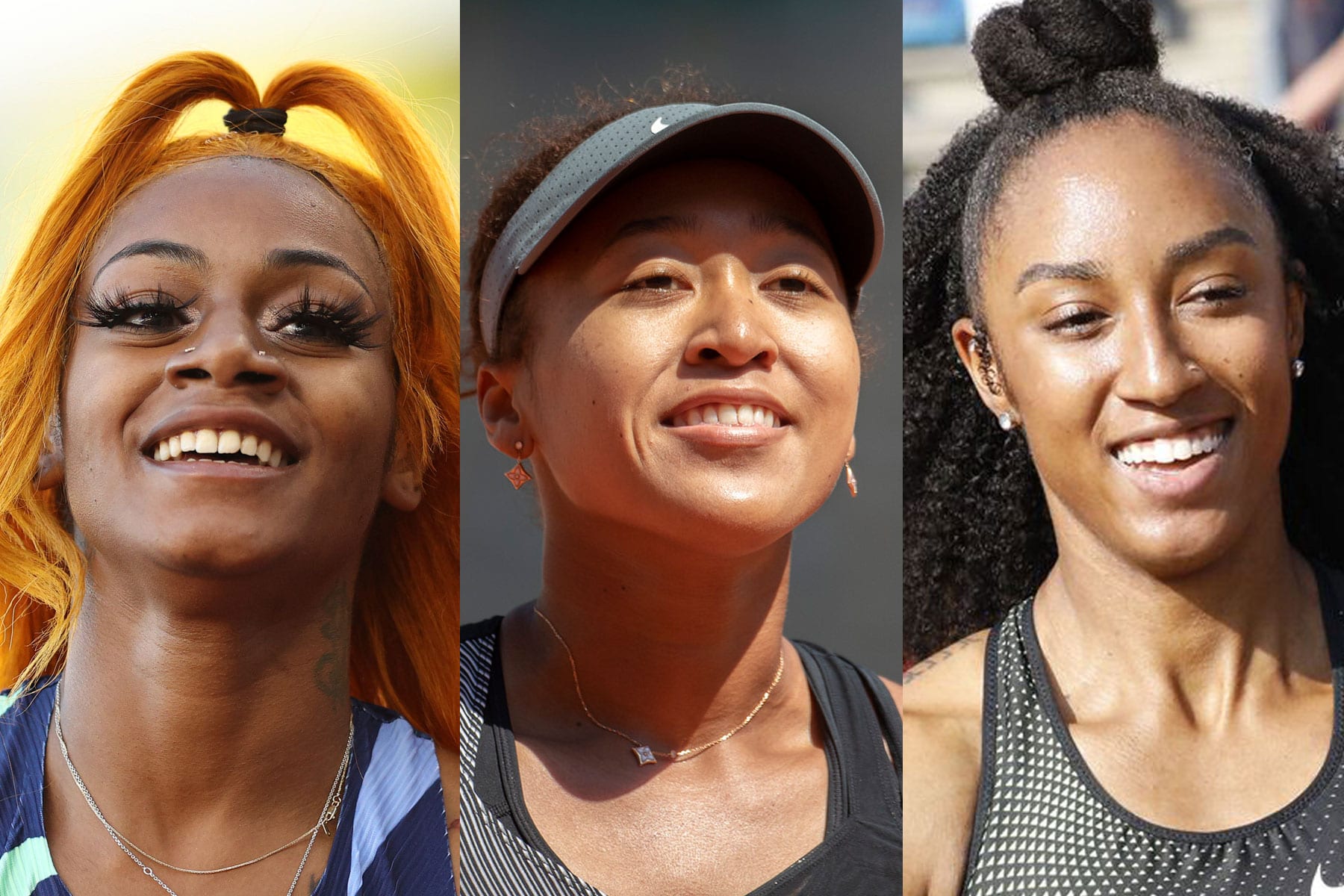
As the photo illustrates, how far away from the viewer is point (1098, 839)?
243cm

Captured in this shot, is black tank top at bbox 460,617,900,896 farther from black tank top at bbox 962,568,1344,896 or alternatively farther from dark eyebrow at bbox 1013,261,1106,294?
dark eyebrow at bbox 1013,261,1106,294

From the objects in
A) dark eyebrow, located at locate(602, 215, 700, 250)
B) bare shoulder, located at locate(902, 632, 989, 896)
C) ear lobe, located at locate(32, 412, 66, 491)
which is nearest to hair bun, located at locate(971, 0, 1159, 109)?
dark eyebrow, located at locate(602, 215, 700, 250)

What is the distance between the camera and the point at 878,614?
2971 millimetres

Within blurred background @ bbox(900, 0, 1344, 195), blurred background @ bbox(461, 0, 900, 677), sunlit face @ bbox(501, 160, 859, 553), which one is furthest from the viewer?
blurred background @ bbox(461, 0, 900, 677)

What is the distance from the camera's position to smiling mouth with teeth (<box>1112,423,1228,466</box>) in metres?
2.47

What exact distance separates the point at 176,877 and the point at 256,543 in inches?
23.4

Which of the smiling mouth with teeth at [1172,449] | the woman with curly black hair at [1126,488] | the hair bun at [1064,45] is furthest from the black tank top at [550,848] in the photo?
the hair bun at [1064,45]

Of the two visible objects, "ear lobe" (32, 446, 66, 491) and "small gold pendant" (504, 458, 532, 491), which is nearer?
"ear lobe" (32, 446, 66, 491)

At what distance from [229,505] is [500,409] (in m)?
0.53

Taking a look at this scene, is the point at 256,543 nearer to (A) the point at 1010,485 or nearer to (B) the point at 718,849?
(B) the point at 718,849

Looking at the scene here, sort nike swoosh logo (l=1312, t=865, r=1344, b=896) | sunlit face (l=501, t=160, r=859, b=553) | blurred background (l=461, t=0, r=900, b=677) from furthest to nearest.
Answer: blurred background (l=461, t=0, r=900, b=677)
sunlit face (l=501, t=160, r=859, b=553)
nike swoosh logo (l=1312, t=865, r=1344, b=896)

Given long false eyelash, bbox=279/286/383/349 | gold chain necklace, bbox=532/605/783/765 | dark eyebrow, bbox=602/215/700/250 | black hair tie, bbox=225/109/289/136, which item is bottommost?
gold chain necklace, bbox=532/605/783/765

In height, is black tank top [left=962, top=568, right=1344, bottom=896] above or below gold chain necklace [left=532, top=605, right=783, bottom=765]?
below

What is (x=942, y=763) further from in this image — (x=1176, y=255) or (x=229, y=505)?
(x=229, y=505)
